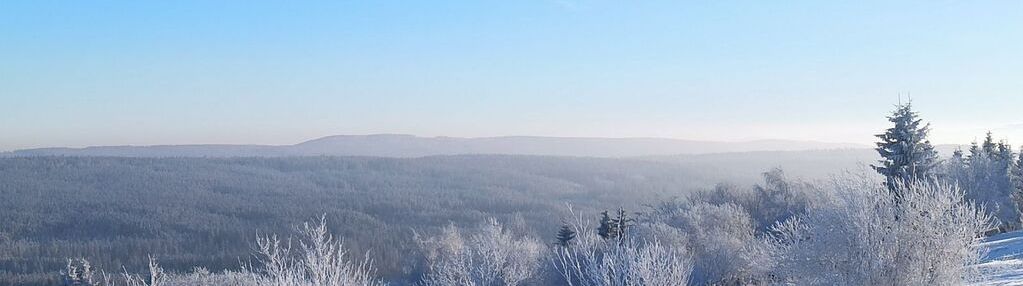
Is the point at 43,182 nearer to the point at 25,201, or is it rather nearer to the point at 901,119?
the point at 25,201

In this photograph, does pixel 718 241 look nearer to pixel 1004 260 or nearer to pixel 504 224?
pixel 1004 260

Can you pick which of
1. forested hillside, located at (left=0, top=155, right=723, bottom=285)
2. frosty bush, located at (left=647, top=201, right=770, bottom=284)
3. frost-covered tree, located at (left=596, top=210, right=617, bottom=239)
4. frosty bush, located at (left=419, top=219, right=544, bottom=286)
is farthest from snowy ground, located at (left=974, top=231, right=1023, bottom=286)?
forested hillside, located at (left=0, top=155, right=723, bottom=285)

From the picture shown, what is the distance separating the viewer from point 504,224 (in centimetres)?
11538

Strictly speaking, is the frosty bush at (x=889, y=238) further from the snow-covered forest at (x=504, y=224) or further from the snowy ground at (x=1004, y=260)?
the snowy ground at (x=1004, y=260)

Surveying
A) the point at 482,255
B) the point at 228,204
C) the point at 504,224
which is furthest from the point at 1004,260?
the point at 228,204

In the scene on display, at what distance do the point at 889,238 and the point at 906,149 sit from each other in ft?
53.6

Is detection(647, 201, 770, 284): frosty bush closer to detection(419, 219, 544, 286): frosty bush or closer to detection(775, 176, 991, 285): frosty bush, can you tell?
detection(419, 219, 544, 286): frosty bush

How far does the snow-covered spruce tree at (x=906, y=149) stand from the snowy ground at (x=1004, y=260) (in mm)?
3616

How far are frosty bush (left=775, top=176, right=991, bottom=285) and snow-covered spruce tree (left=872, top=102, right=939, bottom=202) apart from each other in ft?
46.5

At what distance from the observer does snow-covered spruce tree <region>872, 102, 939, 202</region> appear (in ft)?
102

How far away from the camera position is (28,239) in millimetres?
104750

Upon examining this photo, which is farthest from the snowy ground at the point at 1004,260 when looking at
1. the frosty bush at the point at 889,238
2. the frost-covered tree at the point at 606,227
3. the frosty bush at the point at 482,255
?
the frost-covered tree at the point at 606,227

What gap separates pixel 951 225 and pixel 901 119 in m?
16.4

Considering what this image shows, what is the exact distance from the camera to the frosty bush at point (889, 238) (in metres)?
16.5
